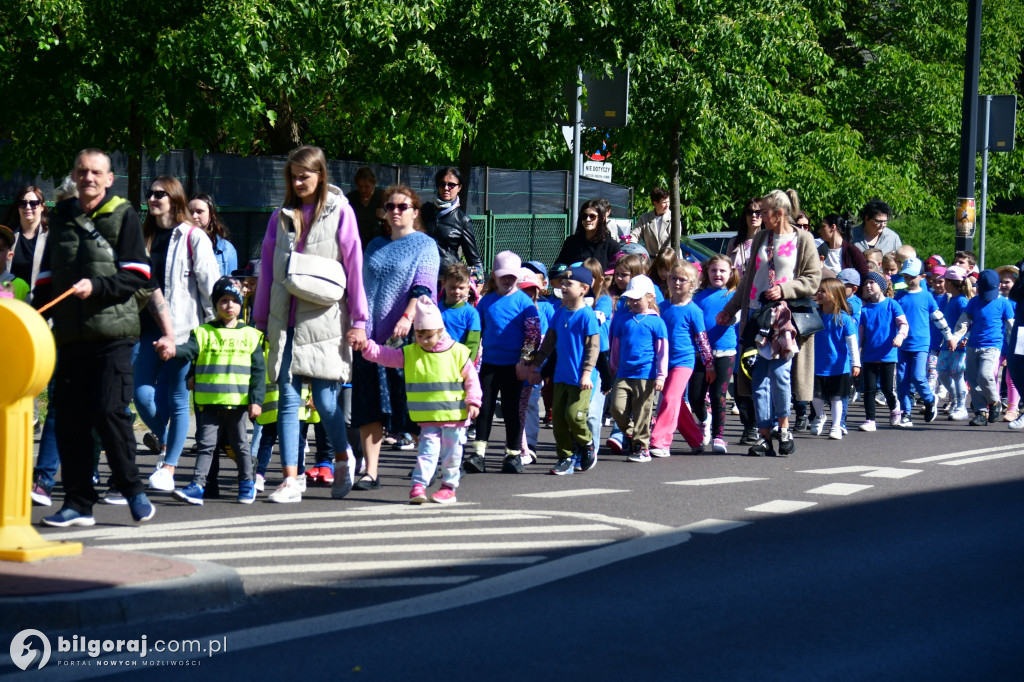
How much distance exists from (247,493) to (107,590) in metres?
3.24

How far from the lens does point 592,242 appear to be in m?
14.0

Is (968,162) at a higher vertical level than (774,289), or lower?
higher

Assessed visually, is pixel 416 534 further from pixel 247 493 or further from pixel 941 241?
pixel 941 241

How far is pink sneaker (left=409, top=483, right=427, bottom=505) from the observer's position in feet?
30.8

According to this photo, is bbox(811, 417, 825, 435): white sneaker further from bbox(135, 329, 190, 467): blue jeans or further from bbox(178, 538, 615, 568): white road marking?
bbox(178, 538, 615, 568): white road marking

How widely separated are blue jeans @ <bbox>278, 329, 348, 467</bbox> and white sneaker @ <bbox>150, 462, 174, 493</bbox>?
0.72 m

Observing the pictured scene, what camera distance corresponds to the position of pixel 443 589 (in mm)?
6844

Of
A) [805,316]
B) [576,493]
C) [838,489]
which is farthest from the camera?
[805,316]

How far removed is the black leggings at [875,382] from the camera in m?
15.3

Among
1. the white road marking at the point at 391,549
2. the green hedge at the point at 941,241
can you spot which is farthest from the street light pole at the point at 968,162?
the green hedge at the point at 941,241

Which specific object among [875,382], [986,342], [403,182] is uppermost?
[403,182]

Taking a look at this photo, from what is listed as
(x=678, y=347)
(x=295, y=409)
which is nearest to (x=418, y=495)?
(x=295, y=409)

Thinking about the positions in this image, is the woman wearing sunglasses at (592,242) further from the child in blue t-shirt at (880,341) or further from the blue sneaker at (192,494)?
the blue sneaker at (192,494)
